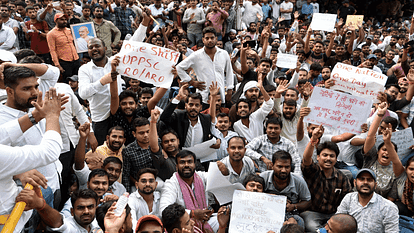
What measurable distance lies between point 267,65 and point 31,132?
527cm

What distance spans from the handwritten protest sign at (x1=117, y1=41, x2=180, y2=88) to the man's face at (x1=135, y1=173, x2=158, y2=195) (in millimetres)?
1362

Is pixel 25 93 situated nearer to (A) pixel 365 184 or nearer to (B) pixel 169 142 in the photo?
(B) pixel 169 142

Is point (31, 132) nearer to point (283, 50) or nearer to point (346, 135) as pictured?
point (346, 135)

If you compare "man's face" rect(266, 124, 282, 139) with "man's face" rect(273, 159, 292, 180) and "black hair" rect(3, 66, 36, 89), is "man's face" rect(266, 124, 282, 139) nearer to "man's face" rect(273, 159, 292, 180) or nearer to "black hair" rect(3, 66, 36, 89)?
"man's face" rect(273, 159, 292, 180)

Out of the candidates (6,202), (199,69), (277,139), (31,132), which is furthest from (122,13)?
(6,202)

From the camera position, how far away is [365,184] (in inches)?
151

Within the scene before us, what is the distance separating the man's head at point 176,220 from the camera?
3.23 metres

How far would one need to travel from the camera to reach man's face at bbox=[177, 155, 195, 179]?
3.99m

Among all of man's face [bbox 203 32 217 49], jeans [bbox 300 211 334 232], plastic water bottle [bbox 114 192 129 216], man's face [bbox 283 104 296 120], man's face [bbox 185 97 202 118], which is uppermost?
man's face [bbox 203 32 217 49]

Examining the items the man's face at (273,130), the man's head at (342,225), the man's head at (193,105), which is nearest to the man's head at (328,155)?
the man's face at (273,130)

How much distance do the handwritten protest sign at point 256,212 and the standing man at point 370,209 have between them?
85 centimetres

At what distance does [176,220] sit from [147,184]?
0.67m

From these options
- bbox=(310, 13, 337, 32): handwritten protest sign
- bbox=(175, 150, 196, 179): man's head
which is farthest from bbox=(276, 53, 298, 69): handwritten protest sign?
bbox=(175, 150, 196, 179): man's head

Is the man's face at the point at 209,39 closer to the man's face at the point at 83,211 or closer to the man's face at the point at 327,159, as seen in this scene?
the man's face at the point at 327,159
